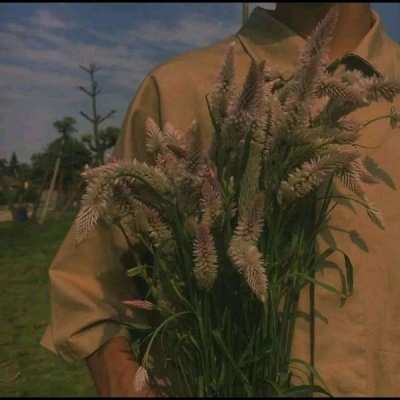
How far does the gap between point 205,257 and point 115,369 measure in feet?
0.82

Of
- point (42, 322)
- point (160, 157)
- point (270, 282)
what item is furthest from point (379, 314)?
point (42, 322)

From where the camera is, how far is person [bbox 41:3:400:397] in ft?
2.56

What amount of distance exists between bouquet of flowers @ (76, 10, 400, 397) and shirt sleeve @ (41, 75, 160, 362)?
141mm

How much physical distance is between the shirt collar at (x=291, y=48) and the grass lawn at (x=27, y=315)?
53 centimetres

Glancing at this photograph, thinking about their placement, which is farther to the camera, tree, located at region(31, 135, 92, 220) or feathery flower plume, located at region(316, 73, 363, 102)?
tree, located at region(31, 135, 92, 220)

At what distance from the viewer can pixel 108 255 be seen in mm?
820

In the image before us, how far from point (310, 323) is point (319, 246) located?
0.33 feet

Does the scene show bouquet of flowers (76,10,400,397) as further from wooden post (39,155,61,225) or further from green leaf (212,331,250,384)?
wooden post (39,155,61,225)

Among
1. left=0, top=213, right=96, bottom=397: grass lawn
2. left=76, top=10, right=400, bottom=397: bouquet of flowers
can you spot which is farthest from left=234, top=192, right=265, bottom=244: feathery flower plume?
left=0, top=213, right=96, bottom=397: grass lawn

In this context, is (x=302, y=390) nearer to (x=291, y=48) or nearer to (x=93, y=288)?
(x=93, y=288)

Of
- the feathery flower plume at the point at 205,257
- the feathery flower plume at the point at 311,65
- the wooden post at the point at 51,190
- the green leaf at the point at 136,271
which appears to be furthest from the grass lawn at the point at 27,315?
the feathery flower plume at the point at 311,65

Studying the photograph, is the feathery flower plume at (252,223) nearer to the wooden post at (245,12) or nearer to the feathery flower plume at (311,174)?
the feathery flower plume at (311,174)

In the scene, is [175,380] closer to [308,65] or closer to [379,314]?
[379,314]

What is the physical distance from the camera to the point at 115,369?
2.44 feet
